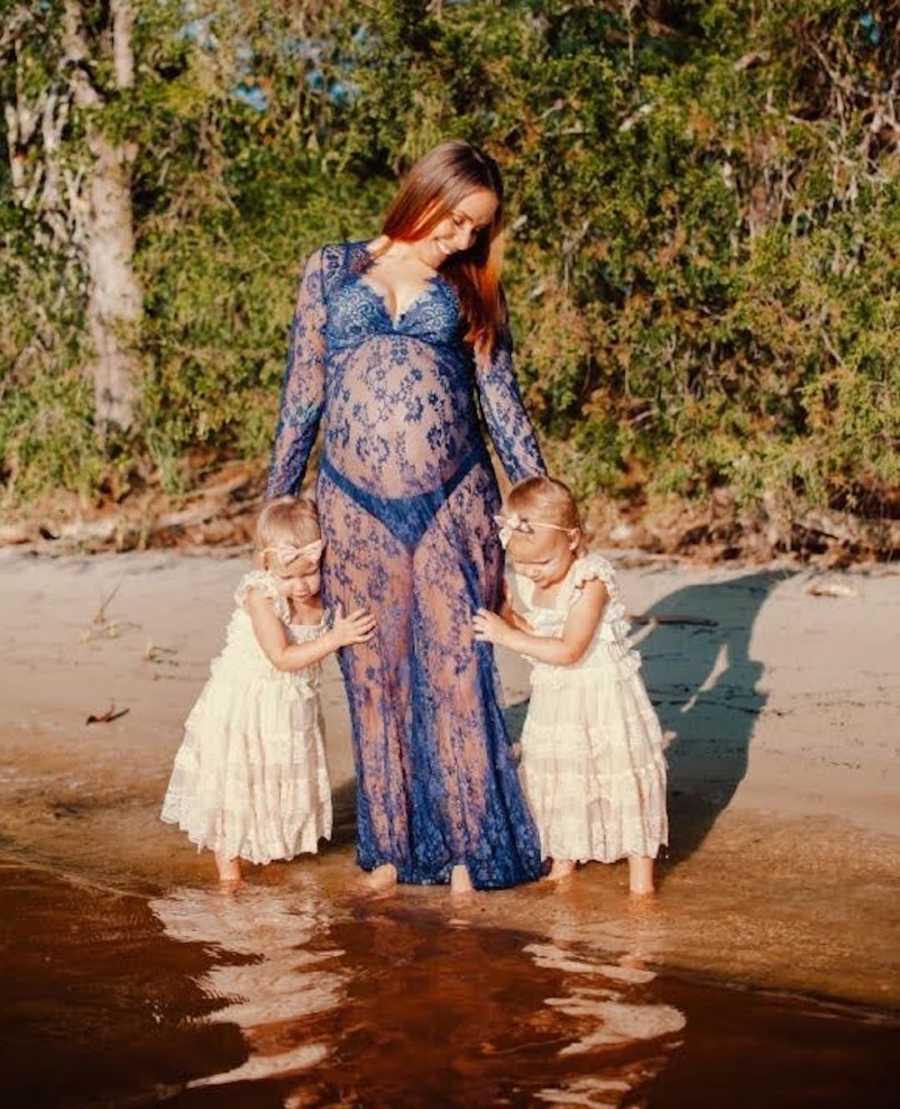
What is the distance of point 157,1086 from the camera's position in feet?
11.3

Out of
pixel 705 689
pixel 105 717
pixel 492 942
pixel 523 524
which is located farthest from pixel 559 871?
pixel 105 717

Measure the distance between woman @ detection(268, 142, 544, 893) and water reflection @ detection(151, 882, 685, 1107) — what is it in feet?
1.01

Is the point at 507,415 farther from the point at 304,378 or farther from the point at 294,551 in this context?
the point at 294,551

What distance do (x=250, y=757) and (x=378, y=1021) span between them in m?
1.09

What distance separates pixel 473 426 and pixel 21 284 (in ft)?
20.1

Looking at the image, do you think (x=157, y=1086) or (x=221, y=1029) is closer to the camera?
(x=157, y=1086)

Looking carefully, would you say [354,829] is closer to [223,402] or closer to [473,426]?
[473,426]

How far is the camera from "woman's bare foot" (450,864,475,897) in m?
4.50

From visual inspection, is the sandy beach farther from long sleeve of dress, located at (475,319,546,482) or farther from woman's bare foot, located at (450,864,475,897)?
long sleeve of dress, located at (475,319,546,482)

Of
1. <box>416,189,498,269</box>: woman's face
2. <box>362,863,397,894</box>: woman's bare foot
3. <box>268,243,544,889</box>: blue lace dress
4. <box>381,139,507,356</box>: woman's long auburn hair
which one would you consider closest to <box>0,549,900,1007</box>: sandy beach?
<box>362,863,397,894</box>: woman's bare foot

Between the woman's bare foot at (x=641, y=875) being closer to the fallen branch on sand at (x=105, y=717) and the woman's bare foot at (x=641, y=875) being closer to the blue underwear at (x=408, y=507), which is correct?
the blue underwear at (x=408, y=507)

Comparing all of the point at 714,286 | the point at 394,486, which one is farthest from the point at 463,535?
the point at 714,286

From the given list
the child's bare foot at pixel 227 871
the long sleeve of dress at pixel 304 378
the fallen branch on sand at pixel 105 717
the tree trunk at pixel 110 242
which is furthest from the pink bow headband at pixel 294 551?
the tree trunk at pixel 110 242

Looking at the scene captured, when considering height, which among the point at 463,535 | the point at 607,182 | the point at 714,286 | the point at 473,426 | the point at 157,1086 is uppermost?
the point at 607,182
